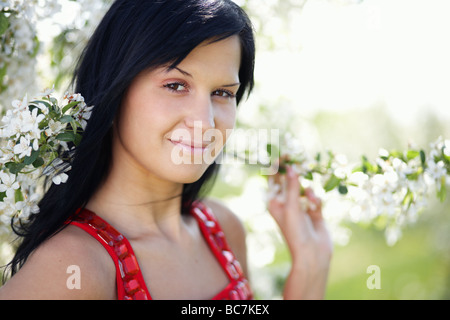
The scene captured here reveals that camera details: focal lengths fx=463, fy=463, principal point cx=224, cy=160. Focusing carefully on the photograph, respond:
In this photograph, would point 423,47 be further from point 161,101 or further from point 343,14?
point 161,101

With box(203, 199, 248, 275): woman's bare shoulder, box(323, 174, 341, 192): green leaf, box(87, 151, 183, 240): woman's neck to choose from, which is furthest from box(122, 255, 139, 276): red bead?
box(323, 174, 341, 192): green leaf

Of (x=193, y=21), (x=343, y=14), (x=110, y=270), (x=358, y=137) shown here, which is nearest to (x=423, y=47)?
(x=358, y=137)

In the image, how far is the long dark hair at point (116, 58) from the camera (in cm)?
131

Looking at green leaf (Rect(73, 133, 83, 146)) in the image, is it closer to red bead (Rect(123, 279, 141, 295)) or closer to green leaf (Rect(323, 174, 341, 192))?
red bead (Rect(123, 279, 141, 295))

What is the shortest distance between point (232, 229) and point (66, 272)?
0.94 meters

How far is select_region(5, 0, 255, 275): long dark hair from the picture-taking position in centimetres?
131

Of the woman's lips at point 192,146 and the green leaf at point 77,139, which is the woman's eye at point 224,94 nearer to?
the woman's lips at point 192,146

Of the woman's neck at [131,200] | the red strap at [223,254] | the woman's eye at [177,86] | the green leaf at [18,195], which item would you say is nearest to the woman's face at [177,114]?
the woman's eye at [177,86]

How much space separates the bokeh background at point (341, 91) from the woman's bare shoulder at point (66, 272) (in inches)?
25.4

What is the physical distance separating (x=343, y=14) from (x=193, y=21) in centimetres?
128

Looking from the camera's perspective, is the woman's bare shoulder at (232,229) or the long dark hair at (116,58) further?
the woman's bare shoulder at (232,229)
